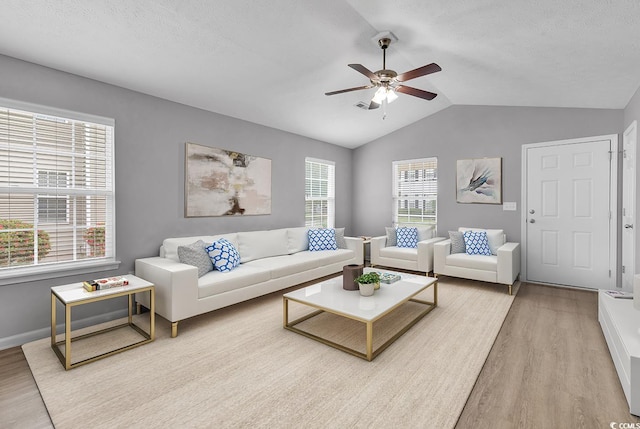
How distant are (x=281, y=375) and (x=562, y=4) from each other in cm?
319

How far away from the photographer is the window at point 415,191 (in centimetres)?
569

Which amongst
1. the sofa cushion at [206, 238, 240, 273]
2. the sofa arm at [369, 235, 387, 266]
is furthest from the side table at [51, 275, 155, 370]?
the sofa arm at [369, 235, 387, 266]

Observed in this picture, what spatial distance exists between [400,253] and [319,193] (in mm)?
1884

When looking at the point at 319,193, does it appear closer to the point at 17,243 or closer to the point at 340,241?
the point at 340,241

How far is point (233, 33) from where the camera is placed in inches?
105

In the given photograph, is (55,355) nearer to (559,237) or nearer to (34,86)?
(34,86)

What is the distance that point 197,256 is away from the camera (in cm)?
328

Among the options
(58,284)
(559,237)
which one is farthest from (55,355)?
(559,237)

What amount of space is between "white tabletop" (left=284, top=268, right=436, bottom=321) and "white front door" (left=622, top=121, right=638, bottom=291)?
2.41 metres

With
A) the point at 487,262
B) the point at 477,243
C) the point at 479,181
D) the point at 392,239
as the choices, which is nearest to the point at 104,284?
the point at 392,239

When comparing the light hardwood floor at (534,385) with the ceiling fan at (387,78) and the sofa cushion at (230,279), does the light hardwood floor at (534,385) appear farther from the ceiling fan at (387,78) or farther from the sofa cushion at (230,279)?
the ceiling fan at (387,78)

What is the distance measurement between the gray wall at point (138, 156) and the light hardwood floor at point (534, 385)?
0.48 m

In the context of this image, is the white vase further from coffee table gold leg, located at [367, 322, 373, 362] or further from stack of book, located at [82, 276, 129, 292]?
stack of book, located at [82, 276, 129, 292]

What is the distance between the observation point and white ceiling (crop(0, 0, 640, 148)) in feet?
7.43
